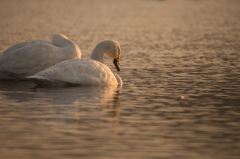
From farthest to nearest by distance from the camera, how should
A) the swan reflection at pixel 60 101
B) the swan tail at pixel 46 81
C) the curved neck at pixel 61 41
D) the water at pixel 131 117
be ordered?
the curved neck at pixel 61 41
the swan tail at pixel 46 81
the swan reflection at pixel 60 101
the water at pixel 131 117

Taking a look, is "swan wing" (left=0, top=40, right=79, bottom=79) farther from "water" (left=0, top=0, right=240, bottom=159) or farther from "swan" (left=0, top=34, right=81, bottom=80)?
"water" (left=0, top=0, right=240, bottom=159)

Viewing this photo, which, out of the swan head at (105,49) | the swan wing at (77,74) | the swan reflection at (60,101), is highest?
the swan head at (105,49)

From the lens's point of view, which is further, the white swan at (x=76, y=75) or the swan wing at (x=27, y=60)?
the swan wing at (x=27, y=60)

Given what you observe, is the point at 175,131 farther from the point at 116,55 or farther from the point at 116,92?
the point at 116,55

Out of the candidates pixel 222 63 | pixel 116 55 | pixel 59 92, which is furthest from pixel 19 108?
pixel 222 63

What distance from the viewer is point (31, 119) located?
9.02m

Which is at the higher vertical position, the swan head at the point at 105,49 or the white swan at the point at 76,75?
the swan head at the point at 105,49

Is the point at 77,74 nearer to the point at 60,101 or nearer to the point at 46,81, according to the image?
the point at 46,81

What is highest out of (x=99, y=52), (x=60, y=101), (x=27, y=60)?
(x=99, y=52)

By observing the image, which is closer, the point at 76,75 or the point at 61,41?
the point at 76,75

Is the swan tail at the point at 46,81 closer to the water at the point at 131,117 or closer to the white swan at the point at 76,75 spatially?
the white swan at the point at 76,75

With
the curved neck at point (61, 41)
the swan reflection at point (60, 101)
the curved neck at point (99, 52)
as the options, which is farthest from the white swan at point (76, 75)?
the curved neck at point (61, 41)

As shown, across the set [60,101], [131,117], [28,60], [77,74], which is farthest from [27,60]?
[131,117]

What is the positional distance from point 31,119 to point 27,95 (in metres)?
2.74
